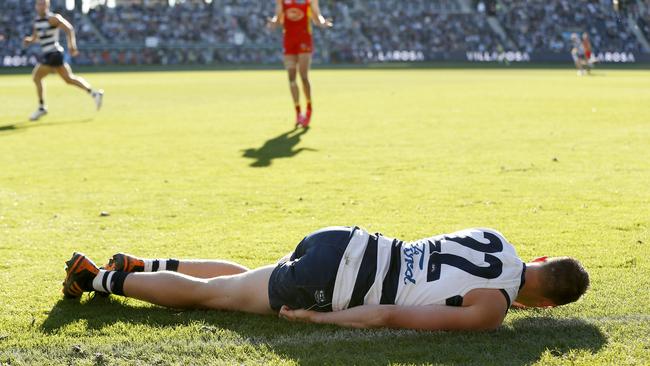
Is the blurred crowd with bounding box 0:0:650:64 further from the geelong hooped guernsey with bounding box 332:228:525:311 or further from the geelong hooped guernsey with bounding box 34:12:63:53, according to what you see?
the geelong hooped guernsey with bounding box 332:228:525:311

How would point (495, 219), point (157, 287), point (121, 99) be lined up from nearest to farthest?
point (157, 287) → point (495, 219) → point (121, 99)

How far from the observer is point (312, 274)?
4.68m

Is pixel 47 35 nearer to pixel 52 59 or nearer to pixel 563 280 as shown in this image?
pixel 52 59

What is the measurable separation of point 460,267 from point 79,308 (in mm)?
2158

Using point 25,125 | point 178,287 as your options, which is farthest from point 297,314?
point 25,125

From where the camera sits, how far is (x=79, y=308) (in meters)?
5.12

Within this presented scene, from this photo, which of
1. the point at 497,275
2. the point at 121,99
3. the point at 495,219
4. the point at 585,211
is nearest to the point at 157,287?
the point at 497,275

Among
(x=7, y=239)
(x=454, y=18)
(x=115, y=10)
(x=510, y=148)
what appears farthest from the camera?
(x=454, y=18)

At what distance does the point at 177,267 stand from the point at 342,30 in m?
63.2

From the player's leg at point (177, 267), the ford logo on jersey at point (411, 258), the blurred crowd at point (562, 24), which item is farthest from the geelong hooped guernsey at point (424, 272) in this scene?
the blurred crowd at point (562, 24)

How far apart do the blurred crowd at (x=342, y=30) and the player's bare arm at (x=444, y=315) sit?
55885 millimetres

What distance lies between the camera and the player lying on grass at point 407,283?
457 cm

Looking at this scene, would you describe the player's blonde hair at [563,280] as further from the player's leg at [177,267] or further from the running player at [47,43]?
the running player at [47,43]

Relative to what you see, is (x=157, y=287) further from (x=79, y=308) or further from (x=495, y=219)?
(x=495, y=219)
